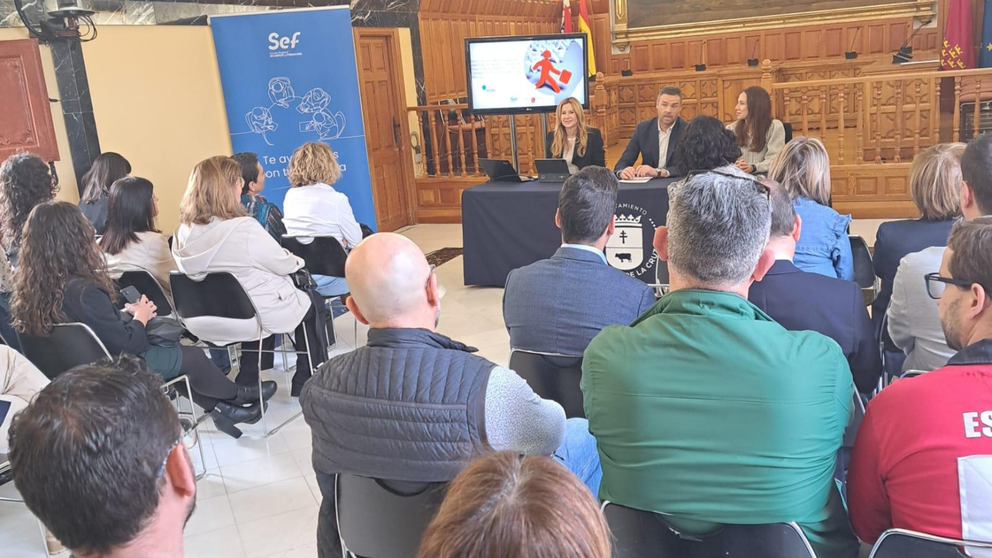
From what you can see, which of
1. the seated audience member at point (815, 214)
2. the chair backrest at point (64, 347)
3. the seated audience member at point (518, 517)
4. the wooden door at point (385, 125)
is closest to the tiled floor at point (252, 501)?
the chair backrest at point (64, 347)

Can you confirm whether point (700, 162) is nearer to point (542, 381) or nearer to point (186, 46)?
point (542, 381)

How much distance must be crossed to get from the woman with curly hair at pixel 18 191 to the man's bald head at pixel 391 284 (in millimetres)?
2598

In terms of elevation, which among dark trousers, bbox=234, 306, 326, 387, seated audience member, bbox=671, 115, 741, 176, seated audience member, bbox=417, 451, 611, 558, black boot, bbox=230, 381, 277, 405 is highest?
seated audience member, bbox=671, 115, 741, 176

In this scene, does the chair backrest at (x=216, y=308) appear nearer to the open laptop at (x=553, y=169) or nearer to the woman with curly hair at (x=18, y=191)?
the woman with curly hair at (x=18, y=191)

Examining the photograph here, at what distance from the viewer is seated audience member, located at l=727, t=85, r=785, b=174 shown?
500 cm

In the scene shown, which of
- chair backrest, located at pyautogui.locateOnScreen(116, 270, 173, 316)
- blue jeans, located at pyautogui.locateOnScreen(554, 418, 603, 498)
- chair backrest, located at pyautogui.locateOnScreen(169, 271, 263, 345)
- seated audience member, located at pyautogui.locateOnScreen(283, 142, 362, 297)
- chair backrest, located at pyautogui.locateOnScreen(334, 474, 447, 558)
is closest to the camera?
chair backrest, located at pyautogui.locateOnScreen(334, 474, 447, 558)

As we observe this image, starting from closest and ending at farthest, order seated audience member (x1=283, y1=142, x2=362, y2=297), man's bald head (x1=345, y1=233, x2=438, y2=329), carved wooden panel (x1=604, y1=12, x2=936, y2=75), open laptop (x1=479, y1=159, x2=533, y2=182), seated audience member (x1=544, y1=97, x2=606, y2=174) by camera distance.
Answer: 1. man's bald head (x1=345, y1=233, x2=438, y2=329)
2. seated audience member (x1=283, y1=142, x2=362, y2=297)
3. seated audience member (x1=544, y1=97, x2=606, y2=174)
4. open laptop (x1=479, y1=159, x2=533, y2=182)
5. carved wooden panel (x1=604, y1=12, x2=936, y2=75)

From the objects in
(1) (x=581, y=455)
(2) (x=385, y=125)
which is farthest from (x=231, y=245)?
(2) (x=385, y=125)

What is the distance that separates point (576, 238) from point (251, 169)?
2284 millimetres

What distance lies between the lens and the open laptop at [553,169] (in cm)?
524

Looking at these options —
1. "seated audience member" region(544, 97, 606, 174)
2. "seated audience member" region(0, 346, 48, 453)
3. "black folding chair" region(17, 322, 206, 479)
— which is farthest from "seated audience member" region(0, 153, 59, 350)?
"seated audience member" region(544, 97, 606, 174)

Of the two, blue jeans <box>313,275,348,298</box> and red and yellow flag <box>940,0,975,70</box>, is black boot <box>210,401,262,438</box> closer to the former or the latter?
blue jeans <box>313,275,348,298</box>

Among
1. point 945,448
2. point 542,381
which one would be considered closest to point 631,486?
point 945,448

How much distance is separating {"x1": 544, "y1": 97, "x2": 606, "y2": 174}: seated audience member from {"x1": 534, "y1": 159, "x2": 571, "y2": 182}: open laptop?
101mm
